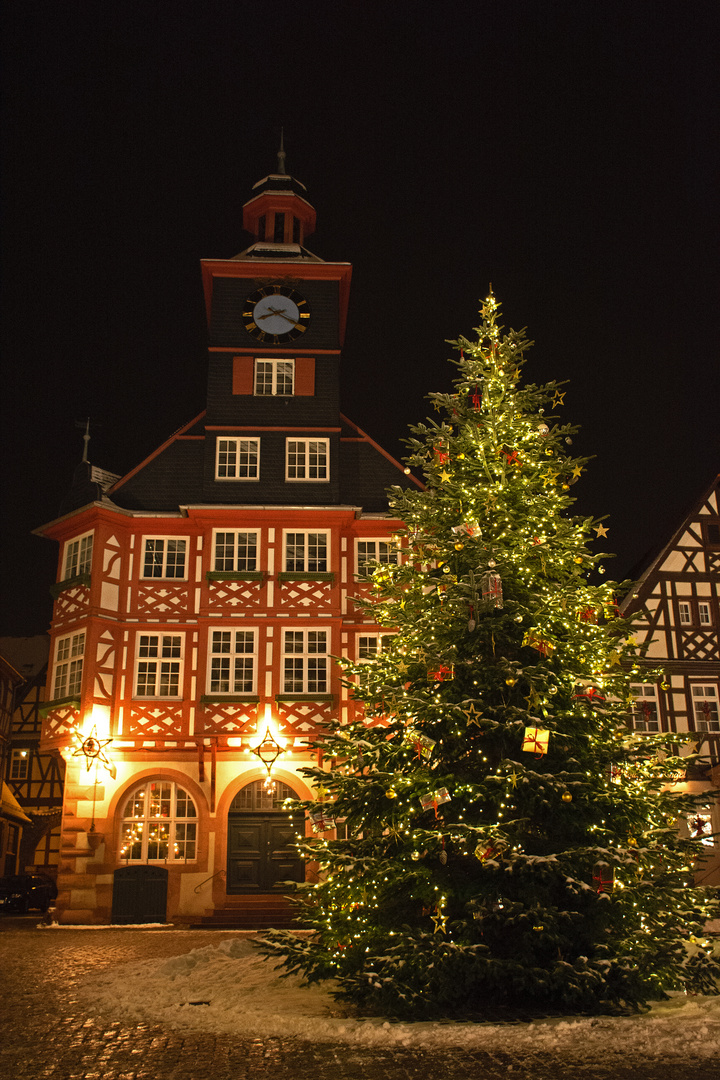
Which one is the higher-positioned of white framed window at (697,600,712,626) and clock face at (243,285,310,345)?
clock face at (243,285,310,345)

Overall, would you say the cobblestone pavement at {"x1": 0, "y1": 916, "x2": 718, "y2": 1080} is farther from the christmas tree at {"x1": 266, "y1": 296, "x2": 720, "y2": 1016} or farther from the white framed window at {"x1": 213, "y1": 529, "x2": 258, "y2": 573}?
the white framed window at {"x1": 213, "y1": 529, "x2": 258, "y2": 573}

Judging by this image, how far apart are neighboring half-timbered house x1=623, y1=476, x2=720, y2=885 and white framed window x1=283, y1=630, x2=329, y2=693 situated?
10.00 metres

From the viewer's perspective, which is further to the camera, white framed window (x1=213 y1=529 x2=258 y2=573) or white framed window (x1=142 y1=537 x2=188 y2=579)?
white framed window (x1=142 y1=537 x2=188 y2=579)

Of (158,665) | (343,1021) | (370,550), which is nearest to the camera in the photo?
(343,1021)

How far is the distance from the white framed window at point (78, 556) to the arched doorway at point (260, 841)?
725 cm

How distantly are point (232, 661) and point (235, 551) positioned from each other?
2956 millimetres

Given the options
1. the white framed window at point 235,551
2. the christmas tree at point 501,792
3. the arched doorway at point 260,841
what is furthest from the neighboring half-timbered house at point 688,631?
the christmas tree at point 501,792

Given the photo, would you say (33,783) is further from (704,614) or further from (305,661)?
(704,614)

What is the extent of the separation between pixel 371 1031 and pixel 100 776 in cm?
1563

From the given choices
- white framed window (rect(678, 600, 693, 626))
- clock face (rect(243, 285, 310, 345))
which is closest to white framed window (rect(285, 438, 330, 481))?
clock face (rect(243, 285, 310, 345))

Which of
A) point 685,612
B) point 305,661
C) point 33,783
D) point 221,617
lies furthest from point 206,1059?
point 33,783

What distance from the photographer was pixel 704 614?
28.9m

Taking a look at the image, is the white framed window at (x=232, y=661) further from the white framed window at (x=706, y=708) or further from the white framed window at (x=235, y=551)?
the white framed window at (x=706, y=708)

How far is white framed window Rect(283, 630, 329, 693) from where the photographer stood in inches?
949
